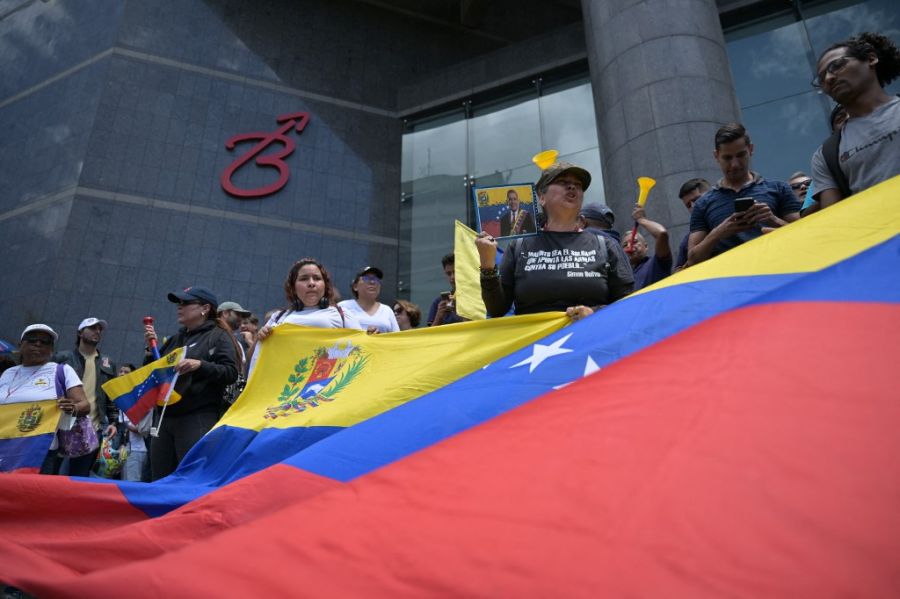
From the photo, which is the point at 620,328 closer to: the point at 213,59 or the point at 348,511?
the point at 348,511

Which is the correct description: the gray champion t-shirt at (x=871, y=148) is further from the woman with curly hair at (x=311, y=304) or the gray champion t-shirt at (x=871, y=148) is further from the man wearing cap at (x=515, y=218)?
the woman with curly hair at (x=311, y=304)

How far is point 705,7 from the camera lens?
33.0ft

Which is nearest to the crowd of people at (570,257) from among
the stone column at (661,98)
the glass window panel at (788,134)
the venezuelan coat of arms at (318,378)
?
the venezuelan coat of arms at (318,378)

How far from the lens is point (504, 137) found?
14.3 m

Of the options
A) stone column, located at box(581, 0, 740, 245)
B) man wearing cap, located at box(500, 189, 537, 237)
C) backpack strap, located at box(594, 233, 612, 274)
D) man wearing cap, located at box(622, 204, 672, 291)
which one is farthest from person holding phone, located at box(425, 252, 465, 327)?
stone column, located at box(581, 0, 740, 245)

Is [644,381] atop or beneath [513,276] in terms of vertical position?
beneath

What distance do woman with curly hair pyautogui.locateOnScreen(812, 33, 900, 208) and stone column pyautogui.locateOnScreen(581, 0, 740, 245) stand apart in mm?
5926

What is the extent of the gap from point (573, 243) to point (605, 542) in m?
2.32

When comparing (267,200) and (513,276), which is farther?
(267,200)

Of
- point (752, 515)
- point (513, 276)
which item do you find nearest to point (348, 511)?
point (752, 515)

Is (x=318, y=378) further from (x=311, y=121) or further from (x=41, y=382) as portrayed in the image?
(x=311, y=121)

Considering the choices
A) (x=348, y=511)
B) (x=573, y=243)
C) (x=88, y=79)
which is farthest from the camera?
(x=88, y=79)

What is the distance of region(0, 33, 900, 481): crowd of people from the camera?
252cm

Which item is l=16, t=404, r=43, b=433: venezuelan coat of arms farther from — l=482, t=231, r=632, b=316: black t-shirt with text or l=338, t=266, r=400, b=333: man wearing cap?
l=482, t=231, r=632, b=316: black t-shirt with text
